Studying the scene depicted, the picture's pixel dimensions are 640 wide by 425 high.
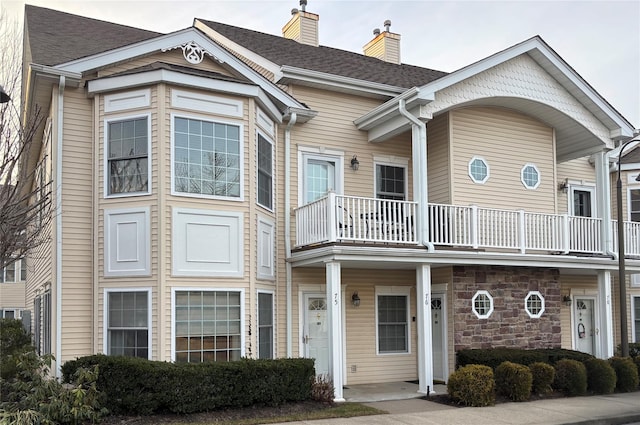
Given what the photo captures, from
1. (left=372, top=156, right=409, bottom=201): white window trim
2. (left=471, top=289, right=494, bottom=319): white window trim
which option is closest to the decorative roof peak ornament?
(left=372, top=156, right=409, bottom=201): white window trim

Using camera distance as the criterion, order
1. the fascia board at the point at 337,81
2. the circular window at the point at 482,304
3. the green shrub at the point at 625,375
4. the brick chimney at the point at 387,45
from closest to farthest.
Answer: the green shrub at the point at 625,375 → the fascia board at the point at 337,81 → the circular window at the point at 482,304 → the brick chimney at the point at 387,45

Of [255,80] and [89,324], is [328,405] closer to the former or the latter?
[89,324]

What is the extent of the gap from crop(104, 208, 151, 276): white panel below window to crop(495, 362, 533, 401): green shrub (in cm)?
755

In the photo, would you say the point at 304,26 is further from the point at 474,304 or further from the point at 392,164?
the point at 474,304

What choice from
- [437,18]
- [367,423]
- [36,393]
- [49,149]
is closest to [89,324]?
[36,393]

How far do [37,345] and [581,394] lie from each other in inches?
504

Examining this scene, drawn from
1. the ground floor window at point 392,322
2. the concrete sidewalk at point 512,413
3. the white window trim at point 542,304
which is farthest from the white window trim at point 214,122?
the white window trim at point 542,304

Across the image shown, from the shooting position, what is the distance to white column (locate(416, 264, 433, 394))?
13008 millimetres

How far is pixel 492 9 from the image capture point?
13297 mm

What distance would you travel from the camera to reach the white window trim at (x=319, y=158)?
1445cm

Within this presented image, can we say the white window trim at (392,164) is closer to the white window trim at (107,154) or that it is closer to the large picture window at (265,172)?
the large picture window at (265,172)

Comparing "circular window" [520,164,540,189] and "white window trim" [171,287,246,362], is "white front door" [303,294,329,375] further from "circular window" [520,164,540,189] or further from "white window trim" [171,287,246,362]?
"circular window" [520,164,540,189]

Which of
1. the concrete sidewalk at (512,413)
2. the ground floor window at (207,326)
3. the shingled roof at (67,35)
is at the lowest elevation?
the concrete sidewalk at (512,413)

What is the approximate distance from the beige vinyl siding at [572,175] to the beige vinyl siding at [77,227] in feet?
44.7
